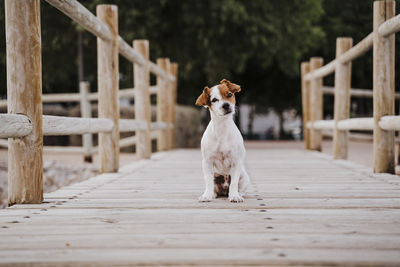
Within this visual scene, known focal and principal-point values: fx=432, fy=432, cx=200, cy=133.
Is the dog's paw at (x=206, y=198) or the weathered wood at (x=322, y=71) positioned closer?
the dog's paw at (x=206, y=198)

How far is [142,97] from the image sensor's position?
21.6 ft

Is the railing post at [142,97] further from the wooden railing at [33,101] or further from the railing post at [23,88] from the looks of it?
the railing post at [23,88]

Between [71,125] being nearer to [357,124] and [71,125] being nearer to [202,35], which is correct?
[357,124]

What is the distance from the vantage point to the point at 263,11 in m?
12.4

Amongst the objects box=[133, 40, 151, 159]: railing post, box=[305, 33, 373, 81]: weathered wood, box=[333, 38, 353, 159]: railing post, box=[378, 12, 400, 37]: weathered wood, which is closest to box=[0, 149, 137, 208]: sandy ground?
box=[133, 40, 151, 159]: railing post

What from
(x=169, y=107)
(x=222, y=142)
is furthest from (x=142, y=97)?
(x=222, y=142)

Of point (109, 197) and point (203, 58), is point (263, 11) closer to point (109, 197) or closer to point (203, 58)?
point (203, 58)

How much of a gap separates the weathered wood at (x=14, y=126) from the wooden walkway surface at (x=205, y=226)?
1.62 feet

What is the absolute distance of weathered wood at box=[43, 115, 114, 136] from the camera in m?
3.19

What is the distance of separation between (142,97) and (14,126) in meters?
3.91

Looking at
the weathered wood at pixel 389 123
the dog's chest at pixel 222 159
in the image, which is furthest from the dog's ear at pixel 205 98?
the weathered wood at pixel 389 123

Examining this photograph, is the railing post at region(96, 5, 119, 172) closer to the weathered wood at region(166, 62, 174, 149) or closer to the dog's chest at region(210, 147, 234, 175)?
the dog's chest at region(210, 147, 234, 175)

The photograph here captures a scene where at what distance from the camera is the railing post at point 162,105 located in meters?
8.68

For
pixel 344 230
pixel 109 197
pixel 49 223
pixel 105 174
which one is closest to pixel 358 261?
pixel 344 230
